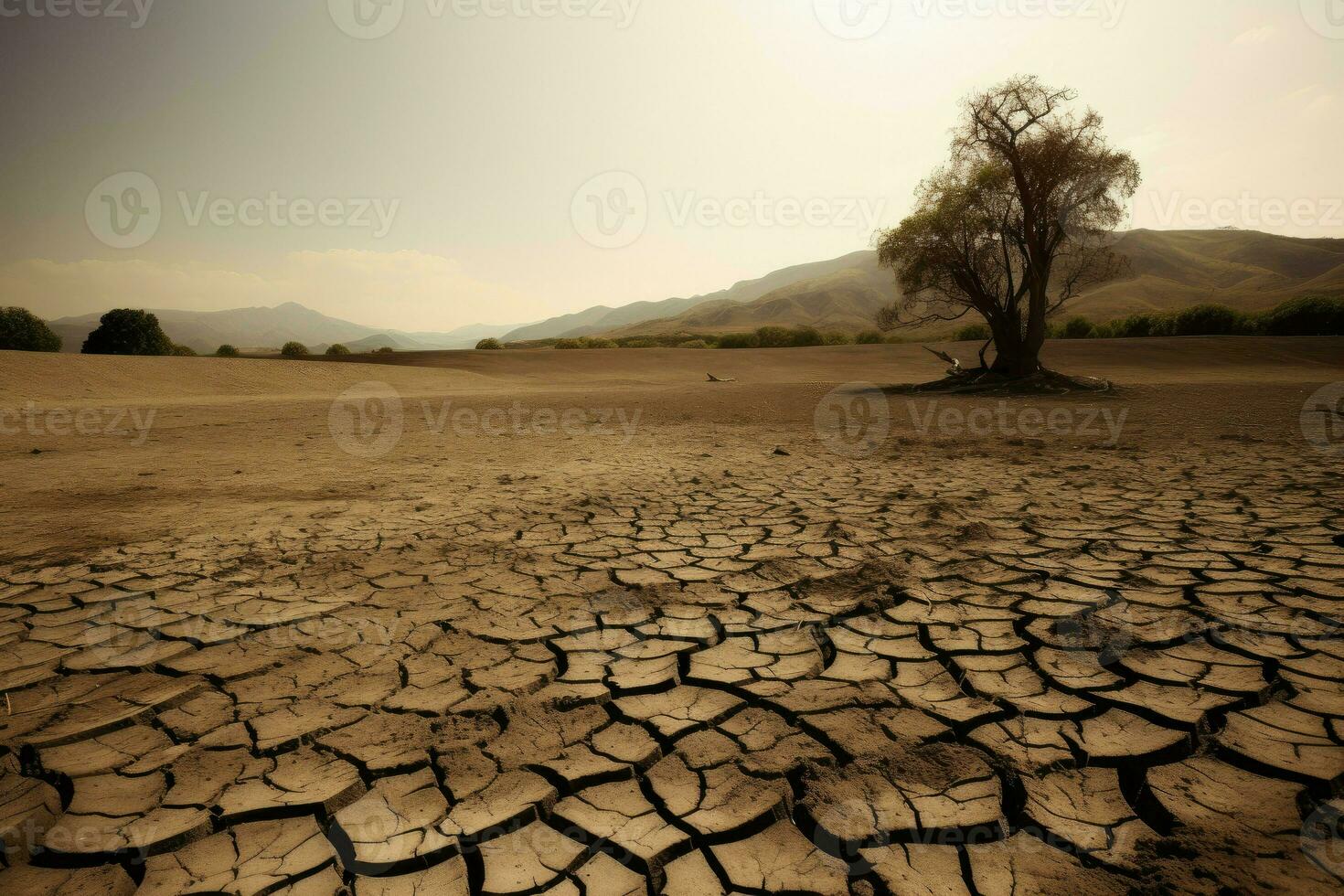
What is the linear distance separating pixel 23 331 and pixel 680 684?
47.4 meters

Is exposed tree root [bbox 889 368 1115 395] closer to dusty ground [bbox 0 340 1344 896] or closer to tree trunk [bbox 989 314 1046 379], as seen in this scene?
tree trunk [bbox 989 314 1046 379]

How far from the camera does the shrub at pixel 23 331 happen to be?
31.7 metres

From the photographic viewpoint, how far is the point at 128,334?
1206 inches

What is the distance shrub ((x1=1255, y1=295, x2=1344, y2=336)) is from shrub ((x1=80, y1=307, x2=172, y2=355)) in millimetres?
51843

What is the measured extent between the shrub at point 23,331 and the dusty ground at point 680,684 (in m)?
40.1

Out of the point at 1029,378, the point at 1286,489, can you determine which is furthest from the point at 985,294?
the point at 1286,489

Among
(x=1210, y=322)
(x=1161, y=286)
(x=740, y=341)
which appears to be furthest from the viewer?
(x=1161, y=286)

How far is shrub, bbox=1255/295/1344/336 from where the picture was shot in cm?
2259

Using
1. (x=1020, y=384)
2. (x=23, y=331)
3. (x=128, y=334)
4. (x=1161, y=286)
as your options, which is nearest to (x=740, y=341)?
(x=1020, y=384)

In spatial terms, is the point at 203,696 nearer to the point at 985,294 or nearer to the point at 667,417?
the point at 667,417

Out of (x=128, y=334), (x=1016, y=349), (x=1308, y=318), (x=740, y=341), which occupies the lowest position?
(x=1016, y=349)

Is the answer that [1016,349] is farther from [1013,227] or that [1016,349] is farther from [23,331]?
[23,331]

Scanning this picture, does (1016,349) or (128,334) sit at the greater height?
(128,334)

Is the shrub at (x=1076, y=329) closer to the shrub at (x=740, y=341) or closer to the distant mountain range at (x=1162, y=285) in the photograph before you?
the distant mountain range at (x=1162, y=285)
